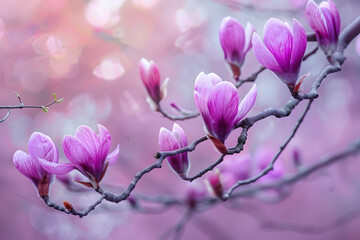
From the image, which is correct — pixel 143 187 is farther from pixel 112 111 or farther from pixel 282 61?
pixel 282 61

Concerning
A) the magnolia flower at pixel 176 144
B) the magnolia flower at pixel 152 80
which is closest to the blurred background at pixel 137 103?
the magnolia flower at pixel 152 80

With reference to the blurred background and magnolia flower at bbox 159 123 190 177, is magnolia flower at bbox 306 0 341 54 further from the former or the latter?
the blurred background

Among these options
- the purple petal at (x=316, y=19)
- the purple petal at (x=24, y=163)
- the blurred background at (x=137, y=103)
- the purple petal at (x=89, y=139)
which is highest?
the purple petal at (x=316, y=19)

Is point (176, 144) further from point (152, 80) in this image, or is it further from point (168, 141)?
point (152, 80)

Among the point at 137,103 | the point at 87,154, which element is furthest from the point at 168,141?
the point at 137,103

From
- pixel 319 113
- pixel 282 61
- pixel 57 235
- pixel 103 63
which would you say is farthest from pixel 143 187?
pixel 282 61

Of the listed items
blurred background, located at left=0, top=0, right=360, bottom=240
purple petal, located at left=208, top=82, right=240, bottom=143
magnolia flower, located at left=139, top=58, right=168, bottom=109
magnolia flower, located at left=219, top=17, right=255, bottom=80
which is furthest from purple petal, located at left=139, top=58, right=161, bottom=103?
blurred background, located at left=0, top=0, right=360, bottom=240

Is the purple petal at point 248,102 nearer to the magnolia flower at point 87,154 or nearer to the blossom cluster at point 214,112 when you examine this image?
the blossom cluster at point 214,112
